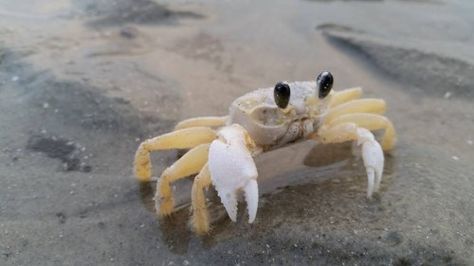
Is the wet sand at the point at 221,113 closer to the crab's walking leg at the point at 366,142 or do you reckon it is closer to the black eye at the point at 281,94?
the crab's walking leg at the point at 366,142

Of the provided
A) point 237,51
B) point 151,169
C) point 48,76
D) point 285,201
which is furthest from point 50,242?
point 237,51

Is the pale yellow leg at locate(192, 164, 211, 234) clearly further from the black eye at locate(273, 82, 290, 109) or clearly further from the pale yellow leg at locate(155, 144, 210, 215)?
the black eye at locate(273, 82, 290, 109)

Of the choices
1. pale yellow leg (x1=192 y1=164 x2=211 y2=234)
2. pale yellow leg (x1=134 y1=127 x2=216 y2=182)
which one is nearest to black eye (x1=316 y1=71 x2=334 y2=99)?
pale yellow leg (x1=134 y1=127 x2=216 y2=182)

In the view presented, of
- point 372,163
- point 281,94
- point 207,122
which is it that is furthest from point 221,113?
point 372,163

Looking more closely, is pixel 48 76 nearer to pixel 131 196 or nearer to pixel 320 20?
pixel 131 196

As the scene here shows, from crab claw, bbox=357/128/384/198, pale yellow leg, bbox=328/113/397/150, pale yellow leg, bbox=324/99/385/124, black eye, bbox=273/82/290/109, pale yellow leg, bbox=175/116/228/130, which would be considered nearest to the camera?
crab claw, bbox=357/128/384/198

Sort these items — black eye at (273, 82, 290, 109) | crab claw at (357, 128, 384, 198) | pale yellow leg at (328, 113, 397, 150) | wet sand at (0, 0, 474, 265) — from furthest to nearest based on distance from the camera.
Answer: pale yellow leg at (328, 113, 397, 150)
black eye at (273, 82, 290, 109)
crab claw at (357, 128, 384, 198)
wet sand at (0, 0, 474, 265)
